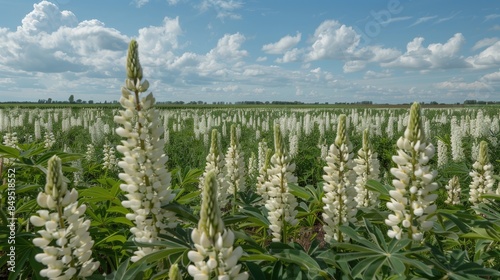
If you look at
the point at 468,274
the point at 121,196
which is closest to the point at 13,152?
the point at 121,196

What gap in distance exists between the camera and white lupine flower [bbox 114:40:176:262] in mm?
1801

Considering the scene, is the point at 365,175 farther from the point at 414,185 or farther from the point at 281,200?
the point at 414,185

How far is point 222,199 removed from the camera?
3148 millimetres

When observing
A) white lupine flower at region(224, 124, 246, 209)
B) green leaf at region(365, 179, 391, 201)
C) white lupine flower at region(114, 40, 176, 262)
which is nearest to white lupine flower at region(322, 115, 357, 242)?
green leaf at region(365, 179, 391, 201)

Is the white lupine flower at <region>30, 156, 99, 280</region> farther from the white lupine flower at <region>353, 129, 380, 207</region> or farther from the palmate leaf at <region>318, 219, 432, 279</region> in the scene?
the white lupine flower at <region>353, 129, 380, 207</region>

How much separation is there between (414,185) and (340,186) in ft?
1.62

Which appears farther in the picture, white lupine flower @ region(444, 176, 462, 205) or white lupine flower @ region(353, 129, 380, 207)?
white lupine flower @ region(444, 176, 462, 205)

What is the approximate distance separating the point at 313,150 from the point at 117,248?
8.08 meters

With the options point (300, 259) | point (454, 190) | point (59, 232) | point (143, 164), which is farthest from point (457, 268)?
point (454, 190)

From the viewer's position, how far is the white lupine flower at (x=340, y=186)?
2.29m

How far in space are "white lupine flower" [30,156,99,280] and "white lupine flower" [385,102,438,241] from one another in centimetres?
145

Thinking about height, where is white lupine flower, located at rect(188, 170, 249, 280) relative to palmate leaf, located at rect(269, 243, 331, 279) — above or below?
above

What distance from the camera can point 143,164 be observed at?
1823mm

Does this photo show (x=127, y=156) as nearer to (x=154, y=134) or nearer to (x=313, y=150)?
(x=154, y=134)
